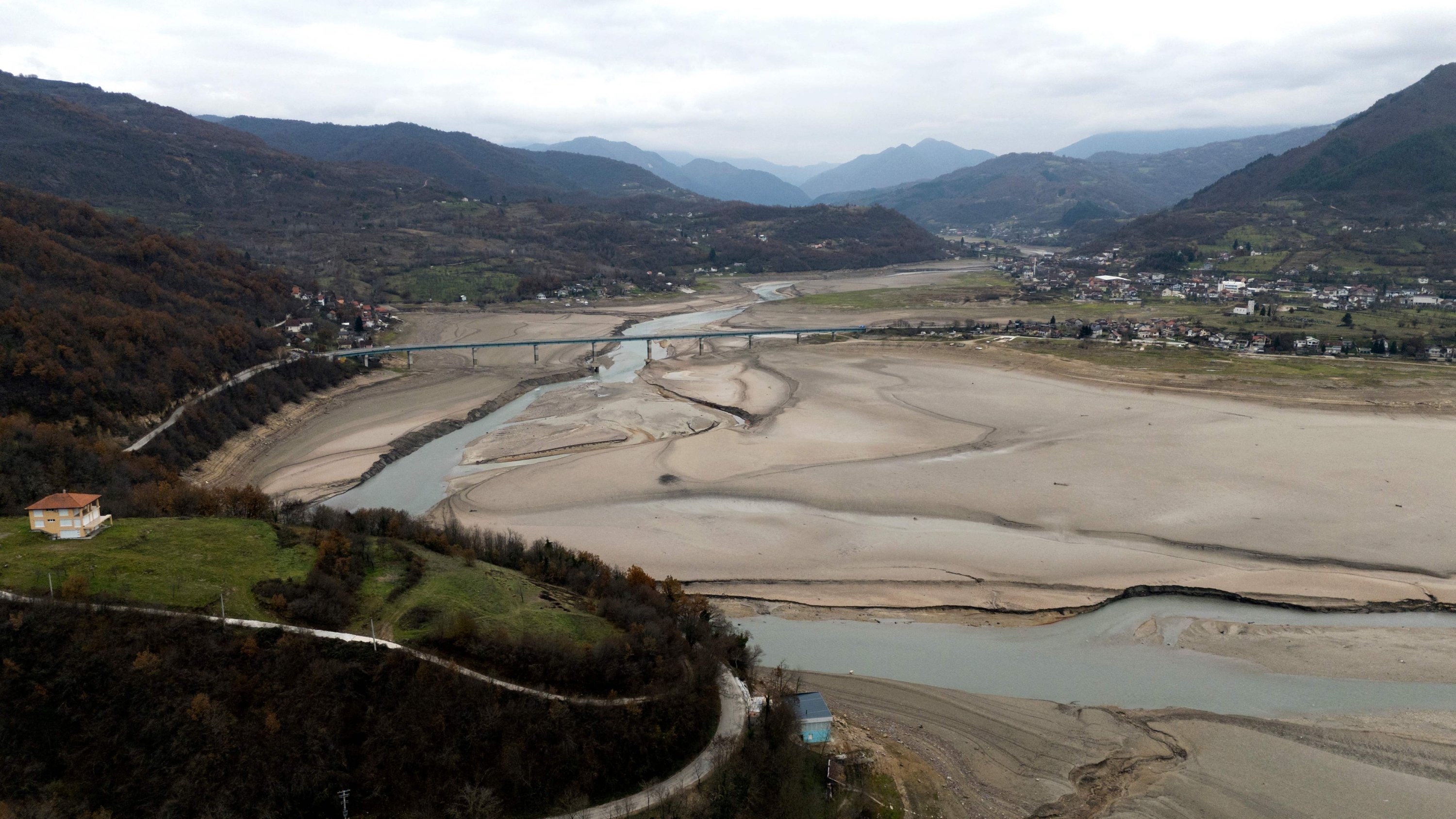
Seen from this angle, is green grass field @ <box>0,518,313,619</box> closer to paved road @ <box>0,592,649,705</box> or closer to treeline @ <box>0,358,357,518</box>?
paved road @ <box>0,592,649,705</box>

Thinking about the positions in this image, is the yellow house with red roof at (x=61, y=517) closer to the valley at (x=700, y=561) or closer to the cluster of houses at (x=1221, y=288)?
the valley at (x=700, y=561)

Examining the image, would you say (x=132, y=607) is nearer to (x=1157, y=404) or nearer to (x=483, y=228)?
(x=1157, y=404)

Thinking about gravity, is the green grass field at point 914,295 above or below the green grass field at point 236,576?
above

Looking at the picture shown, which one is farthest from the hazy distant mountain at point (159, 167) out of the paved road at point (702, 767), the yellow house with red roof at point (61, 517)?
the paved road at point (702, 767)

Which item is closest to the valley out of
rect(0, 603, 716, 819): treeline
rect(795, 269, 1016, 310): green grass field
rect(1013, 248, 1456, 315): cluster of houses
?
rect(0, 603, 716, 819): treeline

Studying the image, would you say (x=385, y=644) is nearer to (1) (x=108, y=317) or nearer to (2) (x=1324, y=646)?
(2) (x=1324, y=646)

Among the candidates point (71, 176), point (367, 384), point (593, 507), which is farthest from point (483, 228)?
point (593, 507)

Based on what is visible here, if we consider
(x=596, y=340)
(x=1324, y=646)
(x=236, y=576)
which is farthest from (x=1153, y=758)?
(x=596, y=340)
